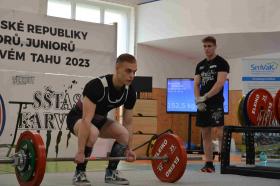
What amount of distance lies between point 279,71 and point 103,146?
3695 mm

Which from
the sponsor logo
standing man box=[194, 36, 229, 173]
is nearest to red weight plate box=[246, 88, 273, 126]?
standing man box=[194, 36, 229, 173]

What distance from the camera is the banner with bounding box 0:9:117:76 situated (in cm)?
435

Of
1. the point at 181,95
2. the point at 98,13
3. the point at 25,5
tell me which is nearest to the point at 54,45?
the point at 25,5

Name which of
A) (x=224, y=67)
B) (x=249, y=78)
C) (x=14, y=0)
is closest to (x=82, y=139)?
(x=224, y=67)

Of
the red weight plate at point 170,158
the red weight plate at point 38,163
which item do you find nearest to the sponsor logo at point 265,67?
the red weight plate at point 170,158

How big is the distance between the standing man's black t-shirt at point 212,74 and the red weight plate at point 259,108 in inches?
13.2

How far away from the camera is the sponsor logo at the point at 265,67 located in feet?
23.6

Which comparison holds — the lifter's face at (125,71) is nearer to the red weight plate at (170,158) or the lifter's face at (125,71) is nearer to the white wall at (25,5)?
the red weight plate at (170,158)

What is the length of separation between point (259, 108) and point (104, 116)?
1.85 m

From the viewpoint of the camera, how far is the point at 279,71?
7.16 metres

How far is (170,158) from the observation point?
336cm

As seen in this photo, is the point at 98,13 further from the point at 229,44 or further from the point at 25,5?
the point at 229,44

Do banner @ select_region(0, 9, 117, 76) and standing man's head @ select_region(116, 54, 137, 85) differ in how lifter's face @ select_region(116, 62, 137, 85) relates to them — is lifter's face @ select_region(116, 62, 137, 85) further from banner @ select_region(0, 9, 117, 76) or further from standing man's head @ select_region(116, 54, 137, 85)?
banner @ select_region(0, 9, 117, 76)

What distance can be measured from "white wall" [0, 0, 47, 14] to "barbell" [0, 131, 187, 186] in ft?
16.8
